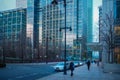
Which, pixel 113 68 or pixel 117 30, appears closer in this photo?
pixel 113 68

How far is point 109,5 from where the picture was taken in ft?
174

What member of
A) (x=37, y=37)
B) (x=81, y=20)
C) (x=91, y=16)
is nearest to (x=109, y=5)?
(x=81, y=20)

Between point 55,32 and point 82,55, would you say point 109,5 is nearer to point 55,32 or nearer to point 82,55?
point 55,32

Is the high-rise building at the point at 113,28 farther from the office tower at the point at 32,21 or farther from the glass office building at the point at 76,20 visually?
the office tower at the point at 32,21

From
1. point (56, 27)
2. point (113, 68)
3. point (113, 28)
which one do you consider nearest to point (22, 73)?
point (113, 68)

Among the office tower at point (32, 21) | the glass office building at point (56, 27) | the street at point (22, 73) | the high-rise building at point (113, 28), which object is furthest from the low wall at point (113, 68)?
the office tower at point (32, 21)

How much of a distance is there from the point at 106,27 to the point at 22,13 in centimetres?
11224

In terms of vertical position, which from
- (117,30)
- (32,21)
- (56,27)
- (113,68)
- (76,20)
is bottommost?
(113,68)

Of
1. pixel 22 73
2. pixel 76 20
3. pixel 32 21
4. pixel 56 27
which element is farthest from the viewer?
pixel 32 21

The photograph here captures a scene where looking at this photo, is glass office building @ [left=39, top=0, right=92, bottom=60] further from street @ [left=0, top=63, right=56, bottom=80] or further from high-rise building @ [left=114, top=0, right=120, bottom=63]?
street @ [left=0, top=63, right=56, bottom=80]

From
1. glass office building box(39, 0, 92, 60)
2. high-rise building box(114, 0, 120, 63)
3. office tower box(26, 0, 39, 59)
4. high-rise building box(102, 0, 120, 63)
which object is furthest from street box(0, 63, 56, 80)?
office tower box(26, 0, 39, 59)

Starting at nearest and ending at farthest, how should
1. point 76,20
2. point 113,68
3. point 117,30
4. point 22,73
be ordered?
1. point 22,73
2. point 113,68
3. point 117,30
4. point 76,20

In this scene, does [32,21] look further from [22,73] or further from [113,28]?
[22,73]

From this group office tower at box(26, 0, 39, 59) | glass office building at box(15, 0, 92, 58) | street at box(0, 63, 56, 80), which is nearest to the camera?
street at box(0, 63, 56, 80)
